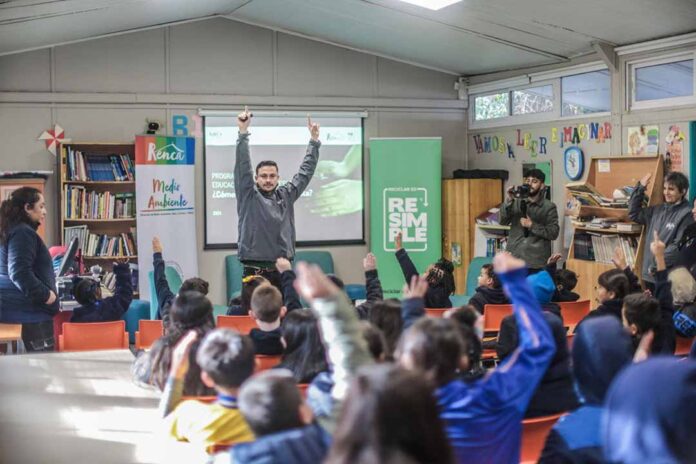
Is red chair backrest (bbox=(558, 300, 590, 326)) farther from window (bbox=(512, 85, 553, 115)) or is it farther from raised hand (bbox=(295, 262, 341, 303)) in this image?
raised hand (bbox=(295, 262, 341, 303))

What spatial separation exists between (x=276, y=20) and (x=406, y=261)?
4.70 m

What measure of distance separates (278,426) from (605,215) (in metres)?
5.97

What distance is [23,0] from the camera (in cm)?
587

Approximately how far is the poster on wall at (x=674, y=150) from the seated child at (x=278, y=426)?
18.2 feet

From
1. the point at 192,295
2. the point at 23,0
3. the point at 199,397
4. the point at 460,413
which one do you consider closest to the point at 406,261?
the point at 192,295

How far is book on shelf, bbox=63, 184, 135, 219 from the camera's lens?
8516mm

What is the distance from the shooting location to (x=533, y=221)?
7250 mm

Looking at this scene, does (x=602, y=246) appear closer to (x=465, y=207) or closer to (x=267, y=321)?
(x=465, y=207)

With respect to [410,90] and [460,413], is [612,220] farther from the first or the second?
[460,413]

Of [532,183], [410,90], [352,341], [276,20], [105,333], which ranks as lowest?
[105,333]

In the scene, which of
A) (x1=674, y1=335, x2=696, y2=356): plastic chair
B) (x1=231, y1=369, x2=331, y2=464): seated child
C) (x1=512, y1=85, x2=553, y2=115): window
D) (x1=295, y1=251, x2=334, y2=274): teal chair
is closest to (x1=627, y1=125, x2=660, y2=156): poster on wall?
(x1=512, y1=85, x2=553, y2=115): window

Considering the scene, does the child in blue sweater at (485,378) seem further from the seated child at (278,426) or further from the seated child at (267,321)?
the seated child at (267,321)

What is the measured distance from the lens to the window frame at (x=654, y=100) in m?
6.89

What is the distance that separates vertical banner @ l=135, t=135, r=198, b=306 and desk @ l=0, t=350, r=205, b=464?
12.9 feet
